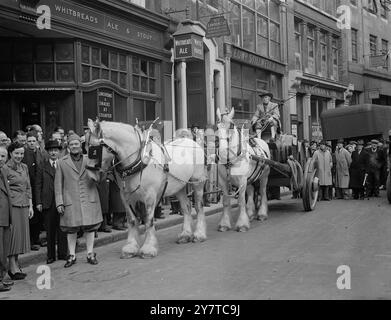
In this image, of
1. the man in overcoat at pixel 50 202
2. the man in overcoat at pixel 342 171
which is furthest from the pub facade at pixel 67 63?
the man in overcoat at pixel 342 171

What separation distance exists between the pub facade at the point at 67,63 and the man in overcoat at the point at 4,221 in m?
5.17

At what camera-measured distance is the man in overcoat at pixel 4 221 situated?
6.30 m

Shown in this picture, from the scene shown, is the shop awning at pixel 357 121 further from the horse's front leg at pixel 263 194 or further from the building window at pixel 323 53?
the building window at pixel 323 53

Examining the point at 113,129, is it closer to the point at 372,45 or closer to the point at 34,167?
Result: the point at 34,167

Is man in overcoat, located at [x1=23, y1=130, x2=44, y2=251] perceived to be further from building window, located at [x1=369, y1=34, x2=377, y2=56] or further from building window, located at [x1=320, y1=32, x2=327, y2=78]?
building window, located at [x1=369, y1=34, x2=377, y2=56]

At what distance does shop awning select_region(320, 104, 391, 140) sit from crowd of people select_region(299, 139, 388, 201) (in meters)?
1.94

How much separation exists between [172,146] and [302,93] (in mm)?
19814

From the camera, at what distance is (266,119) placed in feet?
38.2

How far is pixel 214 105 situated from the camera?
19375 millimetres

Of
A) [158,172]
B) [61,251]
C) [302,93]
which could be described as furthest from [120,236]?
[302,93]

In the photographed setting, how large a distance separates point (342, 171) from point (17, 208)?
11.7 meters

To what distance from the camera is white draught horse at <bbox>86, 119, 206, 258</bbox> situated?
7270 mm

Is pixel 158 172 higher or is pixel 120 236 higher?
pixel 158 172

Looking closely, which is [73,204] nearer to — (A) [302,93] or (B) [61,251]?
(B) [61,251]
